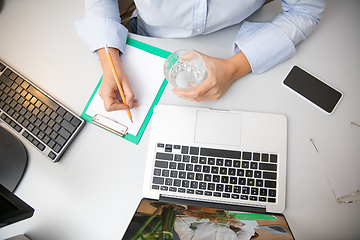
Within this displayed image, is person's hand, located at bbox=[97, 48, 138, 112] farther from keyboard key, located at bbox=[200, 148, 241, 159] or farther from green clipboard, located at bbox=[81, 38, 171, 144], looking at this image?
keyboard key, located at bbox=[200, 148, 241, 159]

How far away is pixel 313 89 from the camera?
2.26 feet

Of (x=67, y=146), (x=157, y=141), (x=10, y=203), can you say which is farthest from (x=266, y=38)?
(x=10, y=203)

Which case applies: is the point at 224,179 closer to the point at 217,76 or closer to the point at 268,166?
the point at 268,166

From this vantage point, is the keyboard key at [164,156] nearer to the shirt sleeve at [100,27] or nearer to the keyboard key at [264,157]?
the keyboard key at [264,157]

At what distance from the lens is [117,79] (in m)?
0.66

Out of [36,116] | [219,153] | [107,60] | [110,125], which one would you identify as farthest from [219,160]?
[36,116]

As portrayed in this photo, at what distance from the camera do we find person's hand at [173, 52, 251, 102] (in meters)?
0.63

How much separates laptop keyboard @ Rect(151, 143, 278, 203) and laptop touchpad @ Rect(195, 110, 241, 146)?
3 centimetres

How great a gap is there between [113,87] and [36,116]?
29 centimetres

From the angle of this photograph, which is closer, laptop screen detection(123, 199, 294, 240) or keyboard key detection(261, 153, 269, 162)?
laptop screen detection(123, 199, 294, 240)

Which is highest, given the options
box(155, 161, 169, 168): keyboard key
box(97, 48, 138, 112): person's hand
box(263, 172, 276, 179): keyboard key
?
box(97, 48, 138, 112): person's hand

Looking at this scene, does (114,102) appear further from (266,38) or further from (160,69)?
(266,38)

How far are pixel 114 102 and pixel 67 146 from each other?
0.22m

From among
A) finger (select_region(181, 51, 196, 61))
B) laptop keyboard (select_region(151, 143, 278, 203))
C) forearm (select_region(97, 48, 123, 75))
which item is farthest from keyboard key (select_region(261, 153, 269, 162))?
forearm (select_region(97, 48, 123, 75))
